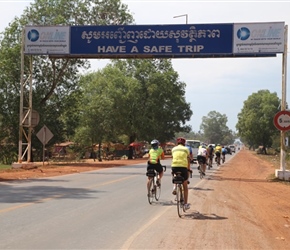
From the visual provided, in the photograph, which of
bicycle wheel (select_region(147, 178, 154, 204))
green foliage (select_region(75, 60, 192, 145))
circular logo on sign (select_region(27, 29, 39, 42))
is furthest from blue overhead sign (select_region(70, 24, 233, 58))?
green foliage (select_region(75, 60, 192, 145))

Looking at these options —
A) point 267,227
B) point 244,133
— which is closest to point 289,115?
point 267,227

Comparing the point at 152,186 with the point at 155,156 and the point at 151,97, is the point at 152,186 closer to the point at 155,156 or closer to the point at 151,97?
the point at 155,156

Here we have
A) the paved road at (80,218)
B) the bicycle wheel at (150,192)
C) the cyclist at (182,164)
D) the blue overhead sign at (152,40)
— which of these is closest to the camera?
the paved road at (80,218)

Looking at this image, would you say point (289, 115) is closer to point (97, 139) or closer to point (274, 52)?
point (274, 52)

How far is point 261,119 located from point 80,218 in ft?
296

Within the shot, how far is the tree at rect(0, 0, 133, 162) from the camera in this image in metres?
39.9

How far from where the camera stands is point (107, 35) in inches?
1061

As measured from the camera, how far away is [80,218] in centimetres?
Answer: 1081

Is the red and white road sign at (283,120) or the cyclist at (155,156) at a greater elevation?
the red and white road sign at (283,120)

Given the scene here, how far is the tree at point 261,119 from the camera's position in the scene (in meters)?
96.5

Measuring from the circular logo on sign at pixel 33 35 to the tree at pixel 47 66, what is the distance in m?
9.77

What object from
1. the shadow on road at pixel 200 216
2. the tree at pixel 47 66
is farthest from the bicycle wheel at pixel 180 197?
the tree at pixel 47 66

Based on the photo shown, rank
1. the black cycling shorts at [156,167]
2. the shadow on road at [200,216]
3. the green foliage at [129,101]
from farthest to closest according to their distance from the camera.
A: the green foliage at [129,101]
the black cycling shorts at [156,167]
the shadow on road at [200,216]

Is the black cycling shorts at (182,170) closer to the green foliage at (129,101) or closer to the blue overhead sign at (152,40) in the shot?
the blue overhead sign at (152,40)
